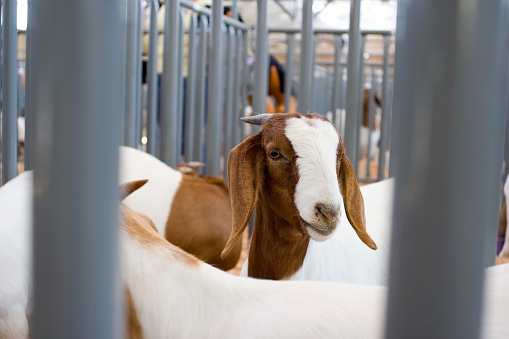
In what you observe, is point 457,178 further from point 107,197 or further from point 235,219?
point 235,219

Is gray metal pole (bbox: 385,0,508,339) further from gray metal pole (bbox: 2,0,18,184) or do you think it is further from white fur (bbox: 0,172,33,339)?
gray metal pole (bbox: 2,0,18,184)

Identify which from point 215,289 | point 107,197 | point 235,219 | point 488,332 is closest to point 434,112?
point 107,197

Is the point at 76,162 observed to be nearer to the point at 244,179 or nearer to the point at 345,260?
the point at 244,179

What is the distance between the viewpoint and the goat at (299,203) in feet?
3.07

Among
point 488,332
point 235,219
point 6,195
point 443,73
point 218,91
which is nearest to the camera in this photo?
point 443,73

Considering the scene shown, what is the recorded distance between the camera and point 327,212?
0.91 metres

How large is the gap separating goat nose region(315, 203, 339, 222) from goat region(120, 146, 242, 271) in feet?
2.63

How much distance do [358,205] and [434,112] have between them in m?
0.76

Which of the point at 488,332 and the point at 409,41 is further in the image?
the point at 488,332

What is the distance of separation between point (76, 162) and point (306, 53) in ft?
4.90

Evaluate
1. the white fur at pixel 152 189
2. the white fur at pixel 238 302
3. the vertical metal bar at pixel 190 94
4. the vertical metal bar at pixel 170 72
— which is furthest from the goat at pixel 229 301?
the vertical metal bar at pixel 190 94

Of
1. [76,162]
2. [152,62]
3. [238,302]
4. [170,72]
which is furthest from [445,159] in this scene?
[152,62]

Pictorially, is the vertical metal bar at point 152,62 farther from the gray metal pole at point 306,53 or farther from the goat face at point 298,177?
the goat face at point 298,177

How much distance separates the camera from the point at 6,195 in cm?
117
